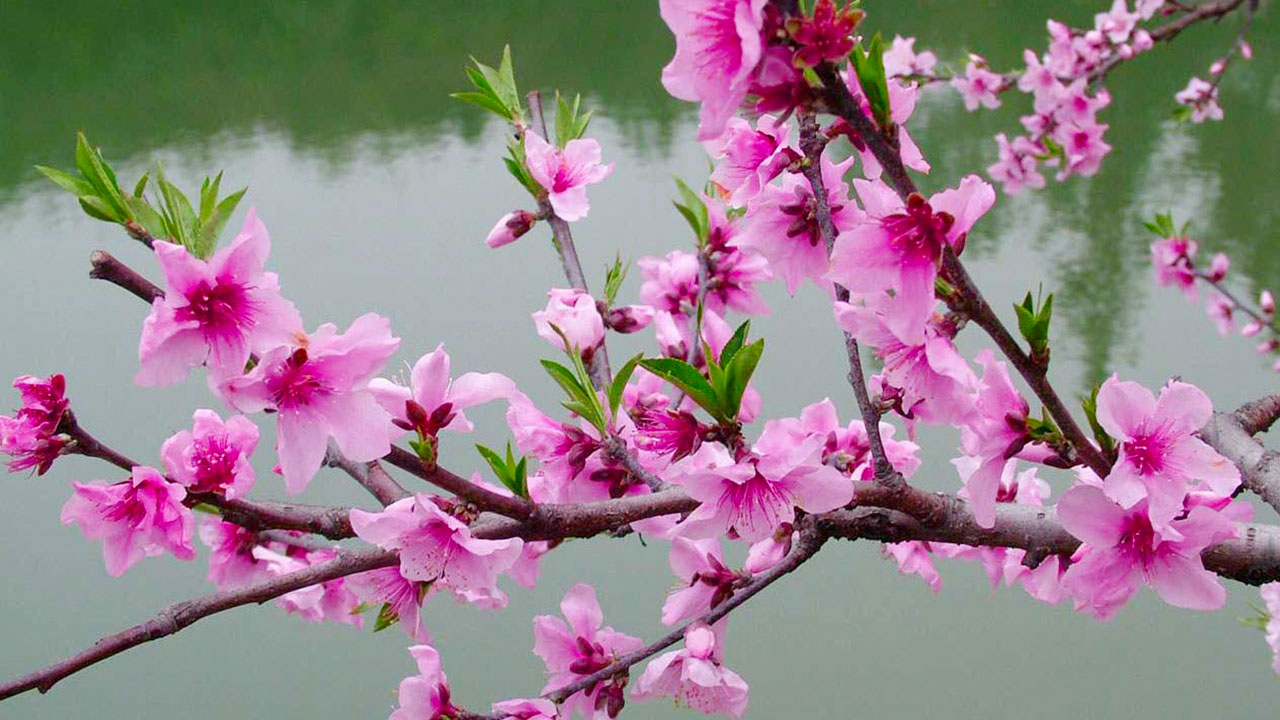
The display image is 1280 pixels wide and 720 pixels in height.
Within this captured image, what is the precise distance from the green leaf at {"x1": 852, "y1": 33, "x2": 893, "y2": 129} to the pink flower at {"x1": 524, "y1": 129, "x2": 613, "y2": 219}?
1.18ft

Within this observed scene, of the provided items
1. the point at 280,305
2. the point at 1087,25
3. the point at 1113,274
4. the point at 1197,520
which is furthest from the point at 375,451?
the point at 1087,25

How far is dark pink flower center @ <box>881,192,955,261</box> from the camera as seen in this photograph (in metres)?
0.35

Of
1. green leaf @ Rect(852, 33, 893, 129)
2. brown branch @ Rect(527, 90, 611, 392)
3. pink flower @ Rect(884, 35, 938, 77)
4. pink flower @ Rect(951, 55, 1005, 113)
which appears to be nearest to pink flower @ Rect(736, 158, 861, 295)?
green leaf @ Rect(852, 33, 893, 129)

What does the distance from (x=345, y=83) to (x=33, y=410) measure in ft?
12.8

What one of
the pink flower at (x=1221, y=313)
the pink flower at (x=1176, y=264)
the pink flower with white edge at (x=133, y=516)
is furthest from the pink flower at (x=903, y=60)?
the pink flower with white edge at (x=133, y=516)

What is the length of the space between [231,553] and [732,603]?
1.13 ft

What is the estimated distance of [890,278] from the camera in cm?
36

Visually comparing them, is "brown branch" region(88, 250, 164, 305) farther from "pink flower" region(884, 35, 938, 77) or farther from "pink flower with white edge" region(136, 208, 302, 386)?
"pink flower" region(884, 35, 938, 77)

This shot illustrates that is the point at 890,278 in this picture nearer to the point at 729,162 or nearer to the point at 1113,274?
the point at 729,162

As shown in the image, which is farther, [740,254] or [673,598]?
[740,254]

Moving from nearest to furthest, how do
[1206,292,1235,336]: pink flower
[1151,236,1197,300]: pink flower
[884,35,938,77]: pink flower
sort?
[1151,236,1197,300]: pink flower → [1206,292,1235,336]: pink flower → [884,35,938,77]: pink flower

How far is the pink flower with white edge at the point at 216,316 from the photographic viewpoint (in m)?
0.36

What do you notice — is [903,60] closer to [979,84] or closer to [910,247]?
[979,84]

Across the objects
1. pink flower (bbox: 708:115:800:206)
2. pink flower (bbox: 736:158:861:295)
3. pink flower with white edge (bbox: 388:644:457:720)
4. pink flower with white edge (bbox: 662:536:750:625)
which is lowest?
pink flower with white edge (bbox: 388:644:457:720)
